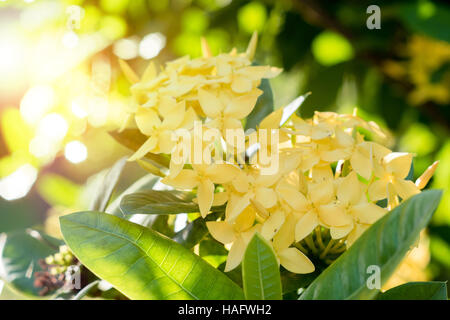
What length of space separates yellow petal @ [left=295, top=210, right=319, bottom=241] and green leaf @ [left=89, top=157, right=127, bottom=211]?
0.24m

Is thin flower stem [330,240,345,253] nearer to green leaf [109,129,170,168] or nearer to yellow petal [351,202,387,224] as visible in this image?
yellow petal [351,202,387,224]

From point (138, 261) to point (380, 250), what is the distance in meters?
0.18

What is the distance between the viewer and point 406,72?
54.9 inches

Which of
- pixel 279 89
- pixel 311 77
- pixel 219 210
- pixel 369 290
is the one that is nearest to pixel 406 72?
pixel 311 77

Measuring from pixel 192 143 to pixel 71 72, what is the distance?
2.25ft

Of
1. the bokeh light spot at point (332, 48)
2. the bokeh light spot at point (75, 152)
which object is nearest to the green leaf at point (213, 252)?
the bokeh light spot at point (75, 152)

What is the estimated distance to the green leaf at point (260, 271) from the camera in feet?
1.15

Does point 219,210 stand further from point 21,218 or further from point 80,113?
point 21,218

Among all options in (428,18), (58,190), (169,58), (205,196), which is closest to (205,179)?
(205,196)

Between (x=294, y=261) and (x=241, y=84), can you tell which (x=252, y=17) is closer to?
(x=241, y=84)

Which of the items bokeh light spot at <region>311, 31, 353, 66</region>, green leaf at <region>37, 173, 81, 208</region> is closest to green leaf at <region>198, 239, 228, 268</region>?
green leaf at <region>37, 173, 81, 208</region>

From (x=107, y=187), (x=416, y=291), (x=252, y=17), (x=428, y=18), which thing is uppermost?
(x=252, y=17)

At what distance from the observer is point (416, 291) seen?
0.41 metres

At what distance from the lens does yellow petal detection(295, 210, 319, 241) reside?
40 centimetres
